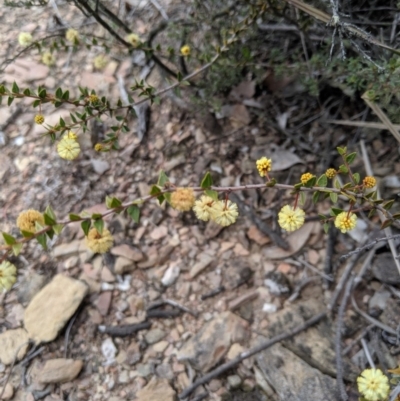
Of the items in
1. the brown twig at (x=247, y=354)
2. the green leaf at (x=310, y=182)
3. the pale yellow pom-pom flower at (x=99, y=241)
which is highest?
the green leaf at (x=310, y=182)

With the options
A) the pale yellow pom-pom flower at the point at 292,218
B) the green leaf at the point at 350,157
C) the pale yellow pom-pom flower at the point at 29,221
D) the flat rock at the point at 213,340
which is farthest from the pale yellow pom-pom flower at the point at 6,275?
the green leaf at the point at 350,157

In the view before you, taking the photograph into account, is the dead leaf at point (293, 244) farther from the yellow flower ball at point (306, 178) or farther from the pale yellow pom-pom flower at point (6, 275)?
the pale yellow pom-pom flower at point (6, 275)

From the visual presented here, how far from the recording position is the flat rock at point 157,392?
1894 mm

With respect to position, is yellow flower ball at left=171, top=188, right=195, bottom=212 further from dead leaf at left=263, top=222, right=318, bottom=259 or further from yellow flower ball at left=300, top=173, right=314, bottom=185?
dead leaf at left=263, top=222, right=318, bottom=259

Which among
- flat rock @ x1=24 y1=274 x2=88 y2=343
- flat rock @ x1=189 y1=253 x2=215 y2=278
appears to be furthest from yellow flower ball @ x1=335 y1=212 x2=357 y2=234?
flat rock @ x1=24 y1=274 x2=88 y2=343

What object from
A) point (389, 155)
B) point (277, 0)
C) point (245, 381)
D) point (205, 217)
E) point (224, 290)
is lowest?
point (245, 381)

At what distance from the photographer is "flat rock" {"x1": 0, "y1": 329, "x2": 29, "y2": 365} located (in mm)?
2041

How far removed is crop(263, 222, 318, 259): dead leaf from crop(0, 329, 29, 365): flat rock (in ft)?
3.96

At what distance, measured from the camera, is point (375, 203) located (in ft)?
4.61

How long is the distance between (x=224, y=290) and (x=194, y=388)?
0.47m

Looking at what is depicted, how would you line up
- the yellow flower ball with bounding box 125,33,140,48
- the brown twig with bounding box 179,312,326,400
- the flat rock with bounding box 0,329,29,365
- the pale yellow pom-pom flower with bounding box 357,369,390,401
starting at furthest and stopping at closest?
the yellow flower ball with bounding box 125,33,140,48 < the flat rock with bounding box 0,329,29,365 < the brown twig with bounding box 179,312,326,400 < the pale yellow pom-pom flower with bounding box 357,369,390,401

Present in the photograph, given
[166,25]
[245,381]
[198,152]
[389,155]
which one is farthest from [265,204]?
[166,25]

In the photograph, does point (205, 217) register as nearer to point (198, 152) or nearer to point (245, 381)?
point (245, 381)

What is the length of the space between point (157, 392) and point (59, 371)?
A: 446mm
